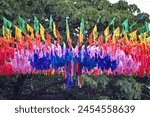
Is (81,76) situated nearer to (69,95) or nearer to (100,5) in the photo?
(69,95)

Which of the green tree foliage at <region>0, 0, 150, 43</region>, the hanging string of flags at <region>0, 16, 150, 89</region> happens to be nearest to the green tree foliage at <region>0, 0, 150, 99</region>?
the green tree foliage at <region>0, 0, 150, 43</region>

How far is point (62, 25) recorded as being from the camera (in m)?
12.5

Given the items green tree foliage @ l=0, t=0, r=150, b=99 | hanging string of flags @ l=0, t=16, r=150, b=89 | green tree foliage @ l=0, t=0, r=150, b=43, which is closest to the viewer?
hanging string of flags @ l=0, t=16, r=150, b=89

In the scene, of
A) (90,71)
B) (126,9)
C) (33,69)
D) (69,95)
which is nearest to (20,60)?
(33,69)

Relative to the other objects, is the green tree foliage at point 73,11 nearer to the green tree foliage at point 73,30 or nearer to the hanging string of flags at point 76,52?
the green tree foliage at point 73,30

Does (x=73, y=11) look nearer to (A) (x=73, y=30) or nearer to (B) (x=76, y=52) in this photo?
(A) (x=73, y=30)

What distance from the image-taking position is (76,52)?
968cm

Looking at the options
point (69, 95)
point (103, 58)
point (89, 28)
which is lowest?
point (69, 95)

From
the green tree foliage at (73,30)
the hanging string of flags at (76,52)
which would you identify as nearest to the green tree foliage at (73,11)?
the green tree foliage at (73,30)

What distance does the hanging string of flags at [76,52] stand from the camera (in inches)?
379

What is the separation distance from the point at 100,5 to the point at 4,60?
4044mm

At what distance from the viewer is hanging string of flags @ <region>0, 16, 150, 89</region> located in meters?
9.63

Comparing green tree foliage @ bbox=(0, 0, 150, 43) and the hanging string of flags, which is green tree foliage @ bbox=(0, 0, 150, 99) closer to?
green tree foliage @ bbox=(0, 0, 150, 43)

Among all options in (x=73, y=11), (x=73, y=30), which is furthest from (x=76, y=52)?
(x=73, y=30)
